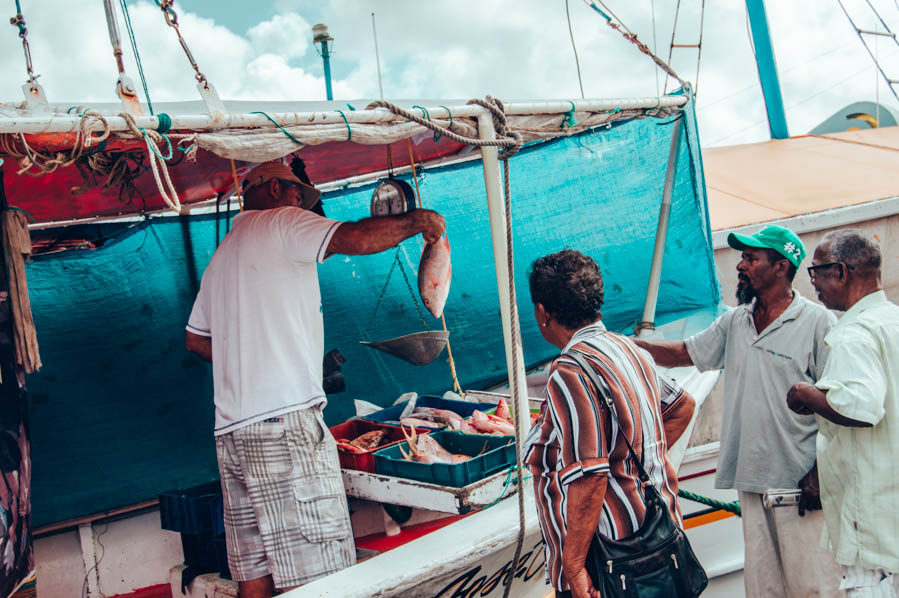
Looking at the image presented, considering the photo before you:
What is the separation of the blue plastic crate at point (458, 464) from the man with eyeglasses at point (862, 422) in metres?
1.19

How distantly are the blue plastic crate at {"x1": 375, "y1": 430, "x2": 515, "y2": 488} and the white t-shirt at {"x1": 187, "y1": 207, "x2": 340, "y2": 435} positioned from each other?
486 millimetres

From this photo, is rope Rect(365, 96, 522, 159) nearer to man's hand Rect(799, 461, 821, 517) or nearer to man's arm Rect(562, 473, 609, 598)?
man's arm Rect(562, 473, 609, 598)

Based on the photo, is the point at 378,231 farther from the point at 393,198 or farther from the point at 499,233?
the point at 393,198

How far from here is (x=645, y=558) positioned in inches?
76.3

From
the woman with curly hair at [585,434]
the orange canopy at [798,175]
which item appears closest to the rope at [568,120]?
the woman with curly hair at [585,434]

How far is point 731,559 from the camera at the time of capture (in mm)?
5043

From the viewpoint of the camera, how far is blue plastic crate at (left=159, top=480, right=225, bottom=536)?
10.6 ft

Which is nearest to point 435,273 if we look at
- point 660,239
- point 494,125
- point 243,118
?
point 494,125

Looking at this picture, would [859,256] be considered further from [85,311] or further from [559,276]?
[85,311]

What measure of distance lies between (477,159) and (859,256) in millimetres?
2761

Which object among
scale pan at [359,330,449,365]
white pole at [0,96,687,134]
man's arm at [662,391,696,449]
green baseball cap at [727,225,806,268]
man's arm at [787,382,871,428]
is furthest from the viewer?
scale pan at [359,330,449,365]

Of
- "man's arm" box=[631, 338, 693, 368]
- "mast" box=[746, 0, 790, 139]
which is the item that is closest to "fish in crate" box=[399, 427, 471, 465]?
"man's arm" box=[631, 338, 693, 368]

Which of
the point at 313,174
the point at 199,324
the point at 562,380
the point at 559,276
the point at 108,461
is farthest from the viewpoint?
the point at 313,174

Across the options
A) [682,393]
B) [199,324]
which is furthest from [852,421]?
[199,324]
